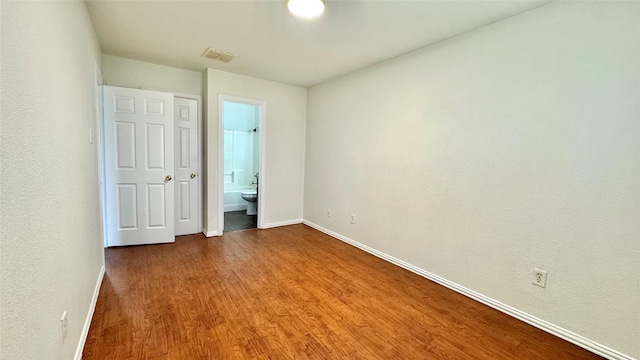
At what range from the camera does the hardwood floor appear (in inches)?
69.1

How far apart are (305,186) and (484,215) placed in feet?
9.54

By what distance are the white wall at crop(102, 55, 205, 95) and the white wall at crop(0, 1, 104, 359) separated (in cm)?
167

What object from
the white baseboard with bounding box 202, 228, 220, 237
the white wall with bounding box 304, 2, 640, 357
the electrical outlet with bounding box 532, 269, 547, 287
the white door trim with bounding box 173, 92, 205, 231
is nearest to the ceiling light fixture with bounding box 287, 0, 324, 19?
the white wall with bounding box 304, 2, 640, 357

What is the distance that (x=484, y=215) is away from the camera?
2363 millimetres

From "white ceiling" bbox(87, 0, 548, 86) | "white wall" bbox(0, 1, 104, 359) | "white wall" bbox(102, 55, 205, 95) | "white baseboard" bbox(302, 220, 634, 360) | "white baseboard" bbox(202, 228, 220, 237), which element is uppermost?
"white ceiling" bbox(87, 0, 548, 86)

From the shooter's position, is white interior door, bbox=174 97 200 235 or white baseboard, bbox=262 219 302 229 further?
white baseboard, bbox=262 219 302 229

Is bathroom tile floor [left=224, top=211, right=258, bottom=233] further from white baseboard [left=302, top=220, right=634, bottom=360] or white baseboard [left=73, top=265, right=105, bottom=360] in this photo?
white baseboard [left=302, top=220, right=634, bottom=360]

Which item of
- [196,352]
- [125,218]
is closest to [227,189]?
[125,218]

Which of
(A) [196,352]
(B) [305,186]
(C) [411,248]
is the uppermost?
(B) [305,186]

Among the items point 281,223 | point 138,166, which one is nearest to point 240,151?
point 281,223

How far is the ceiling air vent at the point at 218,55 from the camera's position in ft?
10.1

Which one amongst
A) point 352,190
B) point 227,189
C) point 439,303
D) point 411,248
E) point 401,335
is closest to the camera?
point 401,335

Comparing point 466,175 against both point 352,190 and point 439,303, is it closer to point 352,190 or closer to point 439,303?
point 439,303

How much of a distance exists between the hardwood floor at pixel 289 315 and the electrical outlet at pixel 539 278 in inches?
13.0
